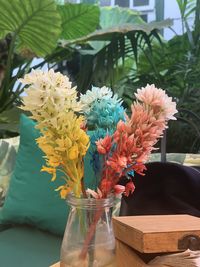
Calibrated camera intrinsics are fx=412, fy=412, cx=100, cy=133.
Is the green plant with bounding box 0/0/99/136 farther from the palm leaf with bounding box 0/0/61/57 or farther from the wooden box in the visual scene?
the wooden box

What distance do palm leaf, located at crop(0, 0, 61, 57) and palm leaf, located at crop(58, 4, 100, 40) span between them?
27 cm

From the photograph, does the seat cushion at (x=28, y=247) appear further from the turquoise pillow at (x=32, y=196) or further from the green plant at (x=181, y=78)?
the green plant at (x=181, y=78)

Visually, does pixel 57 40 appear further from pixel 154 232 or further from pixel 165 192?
pixel 154 232

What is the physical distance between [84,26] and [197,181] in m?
1.65

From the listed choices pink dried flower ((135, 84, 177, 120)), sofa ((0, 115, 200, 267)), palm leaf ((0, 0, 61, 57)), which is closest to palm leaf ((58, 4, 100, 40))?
palm leaf ((0, 0, 61, 57))

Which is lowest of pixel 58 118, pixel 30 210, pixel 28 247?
pixel 28 247

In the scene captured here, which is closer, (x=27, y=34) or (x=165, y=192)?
(x=165, y=192)

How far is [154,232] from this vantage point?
624 mm

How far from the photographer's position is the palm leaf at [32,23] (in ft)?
6.64

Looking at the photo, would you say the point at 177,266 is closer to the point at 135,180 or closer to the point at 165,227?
the point at 165,227

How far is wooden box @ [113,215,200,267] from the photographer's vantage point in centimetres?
62

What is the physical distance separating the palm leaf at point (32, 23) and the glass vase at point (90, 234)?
1578 millimetres

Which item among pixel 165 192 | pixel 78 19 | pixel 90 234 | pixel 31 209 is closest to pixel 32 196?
pixel 31 209

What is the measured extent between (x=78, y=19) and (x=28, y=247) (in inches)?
61.2
